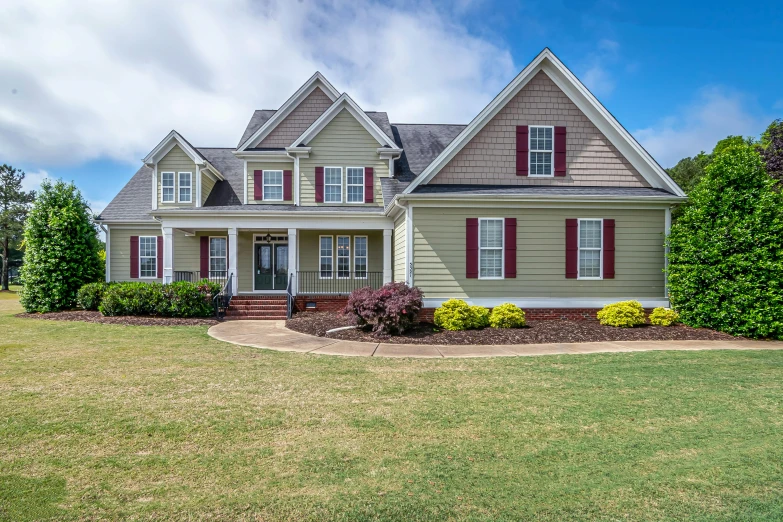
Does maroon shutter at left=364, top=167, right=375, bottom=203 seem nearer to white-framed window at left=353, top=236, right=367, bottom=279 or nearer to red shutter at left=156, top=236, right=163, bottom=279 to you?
white-framed window at left=353, top=236, right=367, bottom=279

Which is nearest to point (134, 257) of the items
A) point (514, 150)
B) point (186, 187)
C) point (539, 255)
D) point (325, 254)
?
point (186, 187)

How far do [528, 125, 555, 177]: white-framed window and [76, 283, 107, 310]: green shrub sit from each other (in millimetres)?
15718

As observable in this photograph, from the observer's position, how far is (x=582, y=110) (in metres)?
13.7

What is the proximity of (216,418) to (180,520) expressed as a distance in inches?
81.5

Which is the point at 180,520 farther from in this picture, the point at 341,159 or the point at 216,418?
the point at 341,159

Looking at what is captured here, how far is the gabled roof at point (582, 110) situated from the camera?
13.2 m

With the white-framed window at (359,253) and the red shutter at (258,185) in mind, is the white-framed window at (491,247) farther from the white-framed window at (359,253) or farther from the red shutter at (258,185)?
the red shutter at (258,185)

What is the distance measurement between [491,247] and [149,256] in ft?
51.6

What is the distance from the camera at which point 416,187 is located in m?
13.0

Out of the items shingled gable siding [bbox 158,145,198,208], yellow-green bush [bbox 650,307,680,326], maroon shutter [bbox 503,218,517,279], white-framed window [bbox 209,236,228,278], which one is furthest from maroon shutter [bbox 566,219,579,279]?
shingled gable siding [bbox 158,145,198,208]

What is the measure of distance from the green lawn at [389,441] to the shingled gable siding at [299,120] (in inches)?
510

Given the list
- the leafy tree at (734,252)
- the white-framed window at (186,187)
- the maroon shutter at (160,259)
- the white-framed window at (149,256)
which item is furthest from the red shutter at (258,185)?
A: the leafy tree at (734,252)

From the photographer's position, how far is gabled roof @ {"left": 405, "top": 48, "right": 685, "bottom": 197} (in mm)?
13242

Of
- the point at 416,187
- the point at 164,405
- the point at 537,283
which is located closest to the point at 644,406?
the point at 164,405
